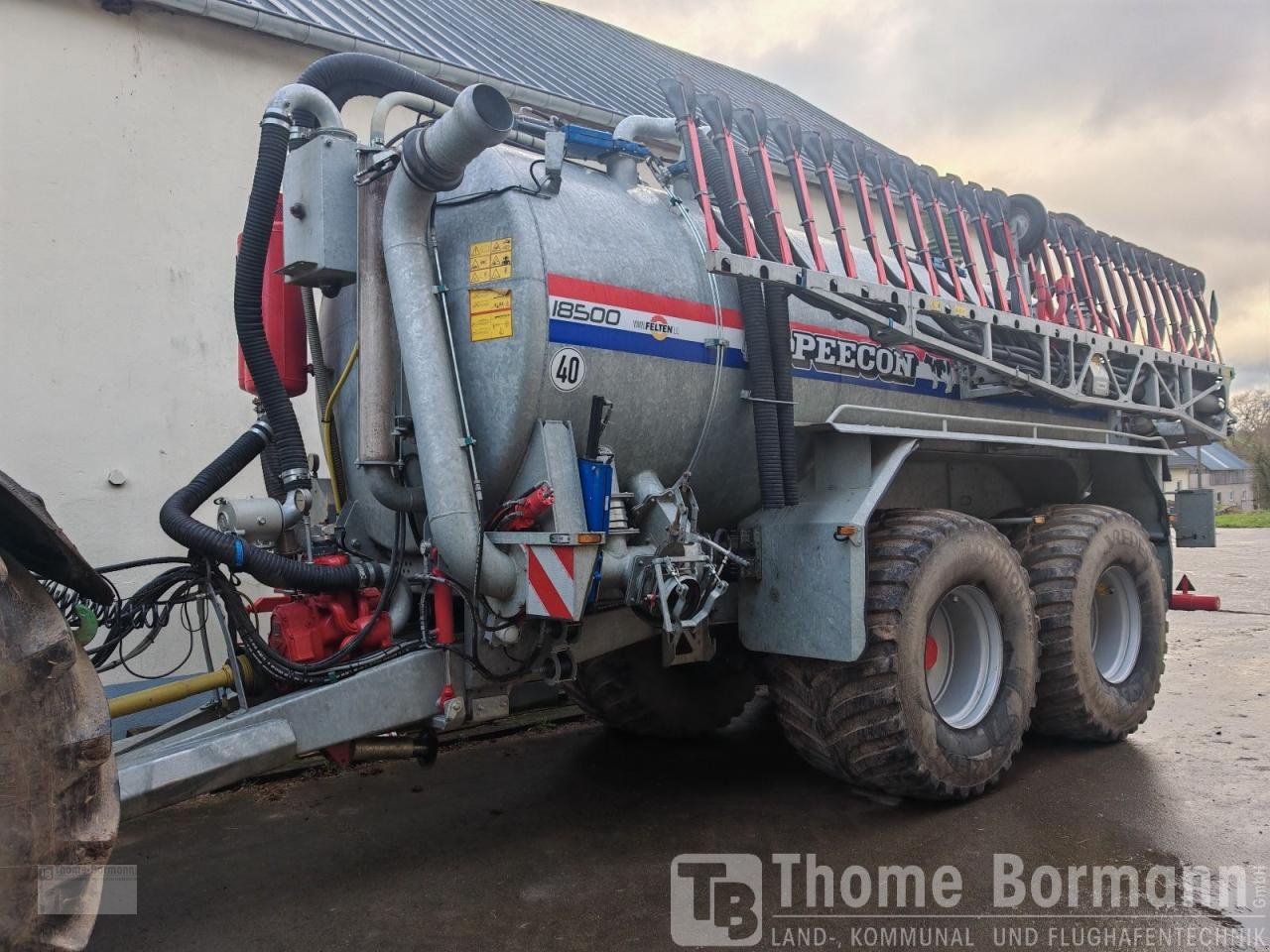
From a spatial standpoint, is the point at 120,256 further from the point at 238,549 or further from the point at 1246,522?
the point at 1246,522

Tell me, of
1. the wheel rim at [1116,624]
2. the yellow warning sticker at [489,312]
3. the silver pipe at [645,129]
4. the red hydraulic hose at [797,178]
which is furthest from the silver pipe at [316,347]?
the wheel rim at [1116,624]

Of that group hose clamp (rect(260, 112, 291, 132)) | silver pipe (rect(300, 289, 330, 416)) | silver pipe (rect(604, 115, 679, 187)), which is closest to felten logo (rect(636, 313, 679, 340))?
silver pipe (rect(604, 115, 679, 187))

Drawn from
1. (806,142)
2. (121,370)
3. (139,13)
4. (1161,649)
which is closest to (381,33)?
(139,13)

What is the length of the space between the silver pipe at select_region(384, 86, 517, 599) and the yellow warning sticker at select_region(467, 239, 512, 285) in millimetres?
142

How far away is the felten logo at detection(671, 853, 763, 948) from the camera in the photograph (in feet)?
11.4

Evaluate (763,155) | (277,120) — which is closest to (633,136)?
(763,155)

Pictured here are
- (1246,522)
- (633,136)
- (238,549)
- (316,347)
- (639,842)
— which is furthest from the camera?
(1246,522)

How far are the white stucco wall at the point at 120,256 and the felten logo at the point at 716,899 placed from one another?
3.55 meters

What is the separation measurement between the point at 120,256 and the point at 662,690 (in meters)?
3.94

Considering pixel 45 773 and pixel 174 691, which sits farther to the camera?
pixel 174 691

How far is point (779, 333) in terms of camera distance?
4.50 metres

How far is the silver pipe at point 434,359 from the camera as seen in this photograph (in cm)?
360

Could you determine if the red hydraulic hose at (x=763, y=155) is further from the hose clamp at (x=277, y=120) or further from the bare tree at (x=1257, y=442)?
the bare tree at (x=1257, y=442)

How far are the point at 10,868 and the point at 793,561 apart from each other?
10.0 feet
